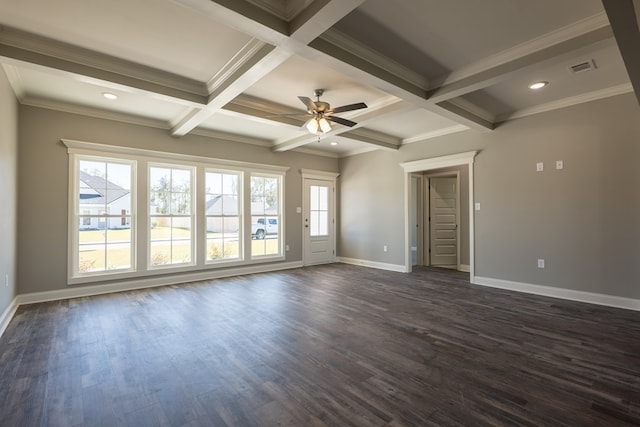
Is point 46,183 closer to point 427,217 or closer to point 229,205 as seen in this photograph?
point 229,205

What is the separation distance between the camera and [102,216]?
4.83m

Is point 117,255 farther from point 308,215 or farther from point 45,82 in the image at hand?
point 308,215

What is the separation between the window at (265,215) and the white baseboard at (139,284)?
344 millimetres

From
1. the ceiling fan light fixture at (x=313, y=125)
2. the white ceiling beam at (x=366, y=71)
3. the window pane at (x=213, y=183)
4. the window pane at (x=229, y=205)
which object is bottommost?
the window pane at (x=229, y=205)

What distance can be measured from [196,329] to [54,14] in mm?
3095

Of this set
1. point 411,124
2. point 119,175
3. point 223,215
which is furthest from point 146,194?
point 411,124

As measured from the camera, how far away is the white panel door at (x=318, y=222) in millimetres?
7344

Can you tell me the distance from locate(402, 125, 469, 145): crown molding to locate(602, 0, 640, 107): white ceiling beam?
3.00 metres

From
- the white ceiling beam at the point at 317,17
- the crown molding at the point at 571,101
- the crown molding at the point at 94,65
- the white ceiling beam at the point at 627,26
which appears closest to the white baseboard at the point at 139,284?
the crown molding at the point at 94,65

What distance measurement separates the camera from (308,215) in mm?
7387

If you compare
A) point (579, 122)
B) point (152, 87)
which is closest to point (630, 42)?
point (579, 122)

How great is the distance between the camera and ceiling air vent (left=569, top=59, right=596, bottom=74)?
3248mm

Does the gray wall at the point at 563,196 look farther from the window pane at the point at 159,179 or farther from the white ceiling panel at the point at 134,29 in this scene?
the window pane at the point at 159,179

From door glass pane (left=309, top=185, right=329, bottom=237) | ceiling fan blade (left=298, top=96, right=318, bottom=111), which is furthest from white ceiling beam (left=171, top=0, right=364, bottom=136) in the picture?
door glass pane (left=309, top=185, right=329, bottom=237)
